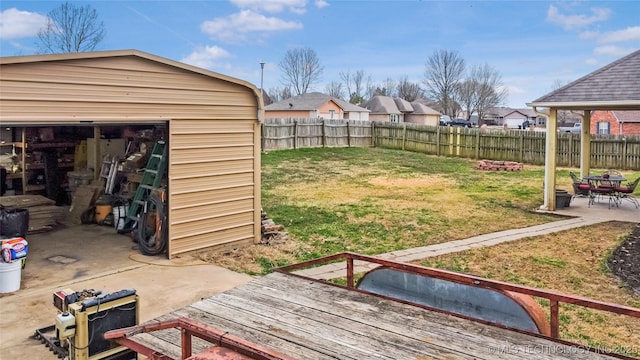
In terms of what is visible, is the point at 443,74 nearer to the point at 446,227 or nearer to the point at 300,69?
the point at 300,69

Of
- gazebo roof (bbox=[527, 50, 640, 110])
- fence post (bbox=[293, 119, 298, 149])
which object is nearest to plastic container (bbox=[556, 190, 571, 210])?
gazebo roof (bbox=[527, 50, 640, 110])

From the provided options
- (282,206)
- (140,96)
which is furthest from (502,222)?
(140,96)

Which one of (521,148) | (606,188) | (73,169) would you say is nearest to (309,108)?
(521,148)

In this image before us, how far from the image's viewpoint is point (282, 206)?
11672 millimetres

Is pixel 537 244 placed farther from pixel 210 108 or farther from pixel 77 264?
pixel 77 264

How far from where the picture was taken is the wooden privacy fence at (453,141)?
2023 cm

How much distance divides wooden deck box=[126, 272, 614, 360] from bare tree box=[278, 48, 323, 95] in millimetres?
58625

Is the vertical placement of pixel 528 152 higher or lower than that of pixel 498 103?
lower

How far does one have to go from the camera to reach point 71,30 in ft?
97.5

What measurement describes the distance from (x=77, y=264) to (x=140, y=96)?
2.54 m

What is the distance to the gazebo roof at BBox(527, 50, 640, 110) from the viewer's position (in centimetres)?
1055

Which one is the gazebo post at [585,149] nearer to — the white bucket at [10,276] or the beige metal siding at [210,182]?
the beige metal siding at [210,182]

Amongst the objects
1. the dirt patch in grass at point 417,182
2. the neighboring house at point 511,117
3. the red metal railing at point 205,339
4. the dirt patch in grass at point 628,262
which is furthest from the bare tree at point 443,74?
the red metal railing at point 205,339

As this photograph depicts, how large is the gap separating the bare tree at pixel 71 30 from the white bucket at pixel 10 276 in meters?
26.8
